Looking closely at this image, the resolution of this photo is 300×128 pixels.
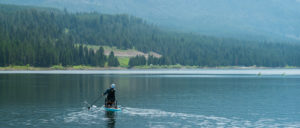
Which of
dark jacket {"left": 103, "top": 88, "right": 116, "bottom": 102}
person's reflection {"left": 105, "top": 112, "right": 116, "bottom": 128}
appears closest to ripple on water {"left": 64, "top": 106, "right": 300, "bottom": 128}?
person's reflection {"left": 105, "top": 112, "right": 116, "bottom": 128}

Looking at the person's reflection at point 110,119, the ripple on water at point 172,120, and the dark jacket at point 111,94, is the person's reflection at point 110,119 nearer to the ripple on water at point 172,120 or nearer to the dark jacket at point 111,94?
the ripple on water at point 172,120

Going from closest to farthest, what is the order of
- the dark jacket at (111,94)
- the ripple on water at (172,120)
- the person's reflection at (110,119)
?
the person's reflection at (110,119), the ripple on water at (172,120), the dark jacket at (111,94)

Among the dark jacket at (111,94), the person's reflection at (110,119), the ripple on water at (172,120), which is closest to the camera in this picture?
the person's reflection at (110,119)

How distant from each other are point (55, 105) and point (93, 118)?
1097 centimetres

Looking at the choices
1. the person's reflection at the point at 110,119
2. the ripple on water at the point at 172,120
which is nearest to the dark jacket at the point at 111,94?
the ripple on water at the point at 172,120

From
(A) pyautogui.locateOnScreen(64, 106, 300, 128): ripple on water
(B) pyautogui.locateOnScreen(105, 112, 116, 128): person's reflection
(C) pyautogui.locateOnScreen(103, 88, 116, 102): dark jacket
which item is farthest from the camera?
(C) pyautogui.locateOnScreen(103, 88, 116, 102): dark jacket

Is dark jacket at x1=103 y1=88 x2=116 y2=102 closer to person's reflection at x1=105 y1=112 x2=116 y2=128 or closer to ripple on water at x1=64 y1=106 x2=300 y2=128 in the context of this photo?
ripple on water at x1=64 y1=106 x2=300 y2=128

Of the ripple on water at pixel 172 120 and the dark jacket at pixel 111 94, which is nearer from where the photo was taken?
the ripple on water at pixel 172 120

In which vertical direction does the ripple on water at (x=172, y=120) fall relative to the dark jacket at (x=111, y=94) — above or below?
below

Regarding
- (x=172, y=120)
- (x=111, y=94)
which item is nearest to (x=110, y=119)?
(x=172, y=120)

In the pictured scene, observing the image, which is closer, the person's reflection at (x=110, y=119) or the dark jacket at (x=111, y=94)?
the person's reflection at (x=110, y=119)

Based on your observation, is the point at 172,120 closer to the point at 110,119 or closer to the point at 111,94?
the point at 110,119

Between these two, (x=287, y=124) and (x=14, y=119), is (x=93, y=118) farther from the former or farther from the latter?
(x=287, y=124)

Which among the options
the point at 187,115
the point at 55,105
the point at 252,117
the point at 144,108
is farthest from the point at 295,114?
the point at 55,105
